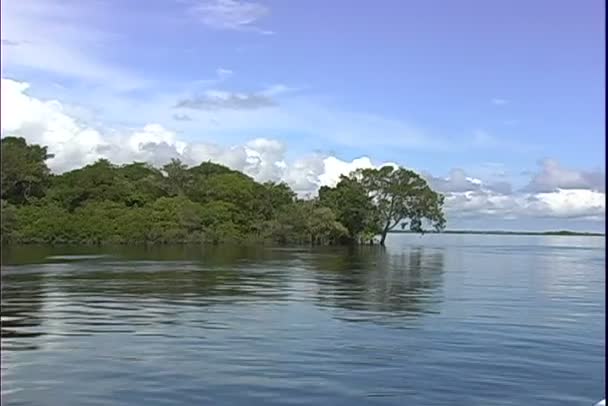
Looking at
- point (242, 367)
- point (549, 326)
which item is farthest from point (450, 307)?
point (242, 367)

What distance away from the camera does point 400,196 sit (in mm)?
36594

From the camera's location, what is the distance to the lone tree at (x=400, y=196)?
116 ft

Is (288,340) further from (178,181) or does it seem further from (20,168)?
(178,181)

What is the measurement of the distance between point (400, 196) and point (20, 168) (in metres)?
34.8

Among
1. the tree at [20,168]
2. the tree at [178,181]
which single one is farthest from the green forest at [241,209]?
the tree at [20,168]

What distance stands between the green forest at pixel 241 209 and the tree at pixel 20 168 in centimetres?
920

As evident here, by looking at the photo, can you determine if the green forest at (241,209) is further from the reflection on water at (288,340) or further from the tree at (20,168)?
the tree at (20,168)

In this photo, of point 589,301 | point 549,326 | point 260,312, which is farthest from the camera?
point 589,301

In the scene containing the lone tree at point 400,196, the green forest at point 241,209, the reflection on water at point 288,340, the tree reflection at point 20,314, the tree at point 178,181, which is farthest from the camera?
the lone tree at point 400,196

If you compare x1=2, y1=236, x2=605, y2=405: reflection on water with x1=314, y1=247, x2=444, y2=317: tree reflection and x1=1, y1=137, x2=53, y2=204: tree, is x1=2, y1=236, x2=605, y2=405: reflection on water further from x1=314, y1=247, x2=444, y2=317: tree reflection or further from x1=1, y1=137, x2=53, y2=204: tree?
x1=1, y1=137, x2=53, y2=204: tree

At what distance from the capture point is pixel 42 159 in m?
2.41

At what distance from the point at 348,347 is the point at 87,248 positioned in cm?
1074

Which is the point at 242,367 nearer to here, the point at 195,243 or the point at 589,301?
the point at 589,301

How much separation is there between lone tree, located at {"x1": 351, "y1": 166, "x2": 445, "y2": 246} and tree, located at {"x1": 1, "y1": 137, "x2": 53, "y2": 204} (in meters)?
31.6
